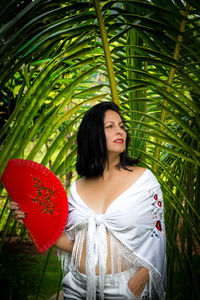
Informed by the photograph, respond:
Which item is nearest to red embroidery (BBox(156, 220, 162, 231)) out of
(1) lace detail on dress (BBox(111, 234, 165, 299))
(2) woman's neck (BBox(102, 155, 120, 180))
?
(1) lace detail on dress (BBox(111, 234, 165, 299))

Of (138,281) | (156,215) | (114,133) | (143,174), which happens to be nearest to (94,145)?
(114,133)

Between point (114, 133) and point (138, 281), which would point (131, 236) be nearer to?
point (138, 281)

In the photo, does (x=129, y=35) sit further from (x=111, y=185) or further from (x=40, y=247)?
(x=40, y=247)

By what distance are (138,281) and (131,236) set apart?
0.14m

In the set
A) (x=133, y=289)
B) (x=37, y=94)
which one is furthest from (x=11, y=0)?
(x=133, y=289)

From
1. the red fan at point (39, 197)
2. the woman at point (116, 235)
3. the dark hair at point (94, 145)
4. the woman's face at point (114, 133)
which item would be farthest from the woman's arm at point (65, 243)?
the woman's face at point (114, 133)

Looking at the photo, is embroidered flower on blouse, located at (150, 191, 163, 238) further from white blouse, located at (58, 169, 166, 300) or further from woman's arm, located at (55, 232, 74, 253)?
woman's arm, located at (55, 232, 74, 253)

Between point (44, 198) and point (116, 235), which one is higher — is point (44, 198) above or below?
above

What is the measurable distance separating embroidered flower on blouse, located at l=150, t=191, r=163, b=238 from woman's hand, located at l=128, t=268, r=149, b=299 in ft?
Result: 0.39

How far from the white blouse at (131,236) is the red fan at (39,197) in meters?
0.10

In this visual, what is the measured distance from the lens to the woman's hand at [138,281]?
0.85 m

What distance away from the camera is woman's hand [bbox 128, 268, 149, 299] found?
2.79 ft

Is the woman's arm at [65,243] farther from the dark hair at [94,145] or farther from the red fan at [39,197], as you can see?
the dark hair at [94,145]

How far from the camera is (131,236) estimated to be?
86cm
